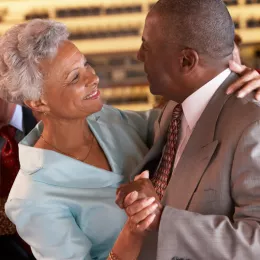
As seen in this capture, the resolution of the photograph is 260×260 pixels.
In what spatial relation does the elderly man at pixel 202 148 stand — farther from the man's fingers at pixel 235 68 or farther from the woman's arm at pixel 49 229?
the woman's arm at pixel 49 229

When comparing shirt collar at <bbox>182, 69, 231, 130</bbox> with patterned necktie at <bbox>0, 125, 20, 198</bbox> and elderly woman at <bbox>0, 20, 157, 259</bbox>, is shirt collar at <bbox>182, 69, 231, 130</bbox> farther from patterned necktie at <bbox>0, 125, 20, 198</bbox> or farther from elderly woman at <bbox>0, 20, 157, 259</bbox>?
patterned necktie at <bbox>0, 125, 20, 198</bbox>

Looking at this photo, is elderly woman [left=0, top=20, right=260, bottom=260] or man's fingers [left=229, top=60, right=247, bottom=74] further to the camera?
elderly woman [left=0, top=20, right=260, bottom=260]

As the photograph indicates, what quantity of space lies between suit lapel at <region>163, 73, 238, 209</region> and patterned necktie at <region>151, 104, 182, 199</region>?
130mm

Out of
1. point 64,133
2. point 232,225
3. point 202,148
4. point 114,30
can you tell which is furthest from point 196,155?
point 114,30

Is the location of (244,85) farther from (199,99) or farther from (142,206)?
(142,206)

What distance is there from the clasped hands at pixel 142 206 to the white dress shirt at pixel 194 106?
0.24 metres

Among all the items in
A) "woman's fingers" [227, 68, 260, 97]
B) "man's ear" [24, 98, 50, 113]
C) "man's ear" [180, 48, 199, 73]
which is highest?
"man's ear" [180, 48, 199, 73]

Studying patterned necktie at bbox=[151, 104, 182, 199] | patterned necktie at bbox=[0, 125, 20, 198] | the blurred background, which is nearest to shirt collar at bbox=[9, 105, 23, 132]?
patterned necktie at bbox=[0, 125, 20, 198]

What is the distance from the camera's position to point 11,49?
1.81m

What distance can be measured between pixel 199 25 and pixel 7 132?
1163mm

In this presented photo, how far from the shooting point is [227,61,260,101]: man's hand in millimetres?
1432

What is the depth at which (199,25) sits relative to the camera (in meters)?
1.42

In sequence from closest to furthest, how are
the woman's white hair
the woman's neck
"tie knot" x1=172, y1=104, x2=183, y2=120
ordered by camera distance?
"tie knot" x1=172, y1=104, x2=183, y2=120 → the woman's white hair → the woman's neck

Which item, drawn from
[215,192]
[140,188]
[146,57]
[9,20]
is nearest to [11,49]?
[146,57]
